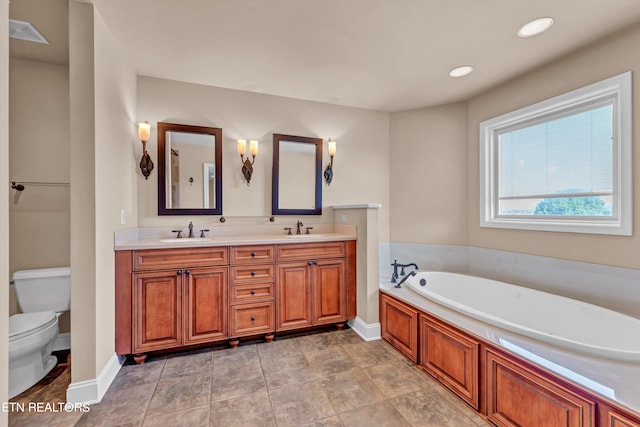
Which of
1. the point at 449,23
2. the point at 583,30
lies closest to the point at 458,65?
the point at 449,23

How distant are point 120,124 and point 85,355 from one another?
1637 mm

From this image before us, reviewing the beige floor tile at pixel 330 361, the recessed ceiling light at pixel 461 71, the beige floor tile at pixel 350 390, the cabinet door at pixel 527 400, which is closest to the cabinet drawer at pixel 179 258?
the beige floor tile at pixel 330 361

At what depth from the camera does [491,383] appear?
4.99 ft

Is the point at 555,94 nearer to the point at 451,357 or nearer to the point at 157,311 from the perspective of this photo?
the point at 451,357

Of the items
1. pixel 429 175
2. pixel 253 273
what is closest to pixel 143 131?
pixel 253 273

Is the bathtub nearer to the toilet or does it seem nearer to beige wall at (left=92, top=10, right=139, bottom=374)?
beige wall at (left=92, top=10, right=139, bottom=374)

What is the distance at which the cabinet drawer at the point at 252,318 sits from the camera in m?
2.33

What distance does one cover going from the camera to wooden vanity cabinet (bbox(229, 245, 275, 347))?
7.62 feet

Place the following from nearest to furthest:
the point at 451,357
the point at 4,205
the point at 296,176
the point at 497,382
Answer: the point at 4,205
the point at 497,382
the point at 451,357
the point at 296,176

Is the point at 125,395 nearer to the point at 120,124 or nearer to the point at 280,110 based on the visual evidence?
the point at 120,124

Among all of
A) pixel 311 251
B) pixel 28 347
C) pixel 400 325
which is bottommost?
pixel 400 325

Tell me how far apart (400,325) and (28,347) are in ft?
8.42

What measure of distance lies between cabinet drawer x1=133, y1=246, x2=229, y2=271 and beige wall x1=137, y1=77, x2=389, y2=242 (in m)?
0.56

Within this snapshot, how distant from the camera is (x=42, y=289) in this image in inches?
83.5
